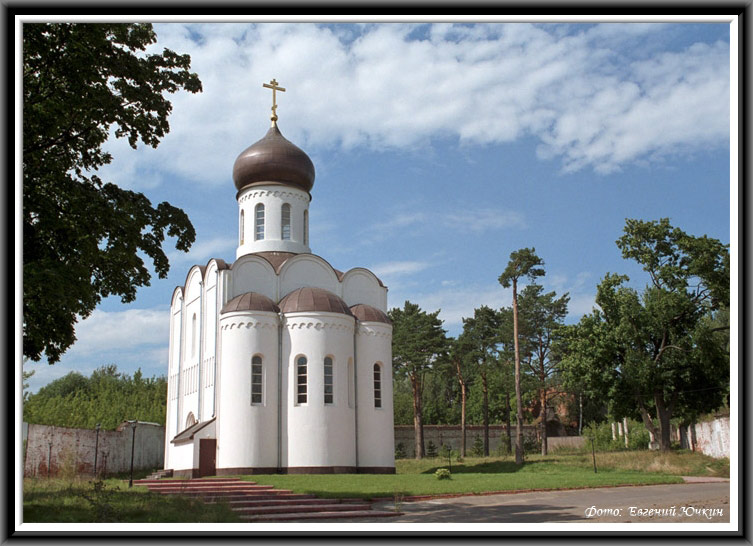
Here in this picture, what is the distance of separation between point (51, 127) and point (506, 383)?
38923 mm

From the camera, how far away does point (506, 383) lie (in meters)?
46.6

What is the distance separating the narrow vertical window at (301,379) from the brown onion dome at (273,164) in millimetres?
8581

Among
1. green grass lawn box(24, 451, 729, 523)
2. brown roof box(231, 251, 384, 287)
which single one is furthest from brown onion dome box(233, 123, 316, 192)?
green grass lawn box(24, 451, 729, 523)

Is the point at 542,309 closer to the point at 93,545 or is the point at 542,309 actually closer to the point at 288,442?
the point at 288,442

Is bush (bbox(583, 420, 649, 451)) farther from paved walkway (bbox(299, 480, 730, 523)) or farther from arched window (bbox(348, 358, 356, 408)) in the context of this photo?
paved walkway (bbox(299, 480, 730, 523))

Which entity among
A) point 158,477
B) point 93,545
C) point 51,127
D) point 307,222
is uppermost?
point 307,222

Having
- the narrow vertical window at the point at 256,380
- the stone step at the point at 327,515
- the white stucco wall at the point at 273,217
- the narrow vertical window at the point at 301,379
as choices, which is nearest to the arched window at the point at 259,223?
the white stucco wall at the point at 273,217

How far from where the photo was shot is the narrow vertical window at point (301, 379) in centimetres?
2522

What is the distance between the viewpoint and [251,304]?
25625mm

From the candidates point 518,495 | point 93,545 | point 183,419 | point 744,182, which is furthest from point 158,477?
point 744,182

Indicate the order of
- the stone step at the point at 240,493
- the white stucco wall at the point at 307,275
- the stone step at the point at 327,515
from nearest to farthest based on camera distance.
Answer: the stone step at the point at 327,515 < the stone step at the point at 240,493 < the white stucco wall at the point at 307,275

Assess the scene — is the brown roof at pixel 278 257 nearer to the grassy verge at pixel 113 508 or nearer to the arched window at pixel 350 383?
the arched window at pixel 350 383

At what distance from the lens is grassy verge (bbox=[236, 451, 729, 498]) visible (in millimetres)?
17125

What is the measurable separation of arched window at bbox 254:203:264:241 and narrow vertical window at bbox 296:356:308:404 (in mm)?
7113
